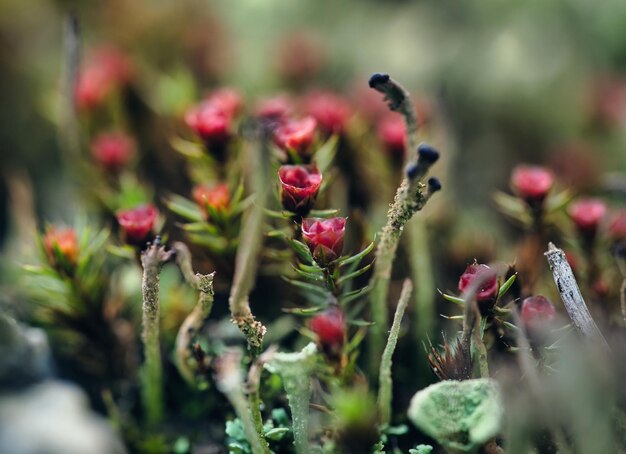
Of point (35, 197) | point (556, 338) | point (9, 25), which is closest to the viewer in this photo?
point (556, 338)

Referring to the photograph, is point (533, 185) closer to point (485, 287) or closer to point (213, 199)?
point (485, 287)

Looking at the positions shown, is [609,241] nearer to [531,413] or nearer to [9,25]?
[531,413]

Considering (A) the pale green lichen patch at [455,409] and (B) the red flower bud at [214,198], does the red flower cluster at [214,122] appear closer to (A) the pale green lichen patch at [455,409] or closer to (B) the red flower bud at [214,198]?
(B) the red flower bud at [214,198]

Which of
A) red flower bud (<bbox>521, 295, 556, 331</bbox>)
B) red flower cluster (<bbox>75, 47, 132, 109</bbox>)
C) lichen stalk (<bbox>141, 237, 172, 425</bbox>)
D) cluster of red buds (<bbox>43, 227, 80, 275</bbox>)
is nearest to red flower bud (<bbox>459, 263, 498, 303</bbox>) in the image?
red flower bud (<bbox>521, 295, 556, 331</bbox>)

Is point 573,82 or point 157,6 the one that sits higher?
point 157,6

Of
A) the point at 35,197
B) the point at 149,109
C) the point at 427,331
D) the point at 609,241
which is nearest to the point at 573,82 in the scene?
the point at 609,241

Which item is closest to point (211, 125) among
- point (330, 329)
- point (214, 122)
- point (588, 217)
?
point (214, 122)

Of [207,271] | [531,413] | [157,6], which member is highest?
[157,6]
